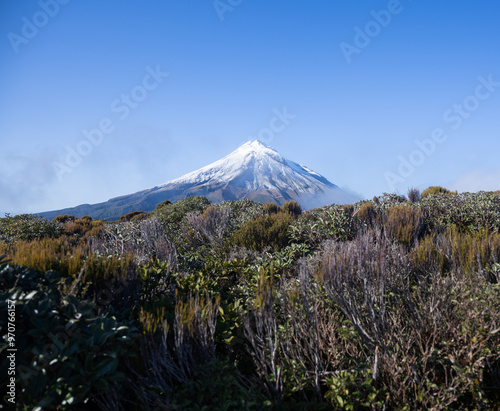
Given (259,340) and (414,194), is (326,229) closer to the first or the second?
(259,340)

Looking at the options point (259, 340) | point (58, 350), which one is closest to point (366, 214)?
point (259, 340)

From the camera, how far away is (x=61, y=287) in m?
2.40

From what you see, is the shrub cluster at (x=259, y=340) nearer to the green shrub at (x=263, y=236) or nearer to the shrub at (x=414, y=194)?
the green shrub at (x=263, y=236)

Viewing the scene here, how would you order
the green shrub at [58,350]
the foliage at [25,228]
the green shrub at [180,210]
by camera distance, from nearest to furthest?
the green shrub at [58,350], the foliage at [25,228], the green shrub at [180,210]

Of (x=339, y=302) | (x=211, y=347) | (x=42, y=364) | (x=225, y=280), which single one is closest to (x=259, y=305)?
(x=211, y=347)

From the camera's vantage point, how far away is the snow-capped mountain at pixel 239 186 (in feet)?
497

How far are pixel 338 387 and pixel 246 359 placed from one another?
824mm

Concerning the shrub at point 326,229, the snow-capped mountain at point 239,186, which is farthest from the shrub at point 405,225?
the snow-capped mountain at point 239,186

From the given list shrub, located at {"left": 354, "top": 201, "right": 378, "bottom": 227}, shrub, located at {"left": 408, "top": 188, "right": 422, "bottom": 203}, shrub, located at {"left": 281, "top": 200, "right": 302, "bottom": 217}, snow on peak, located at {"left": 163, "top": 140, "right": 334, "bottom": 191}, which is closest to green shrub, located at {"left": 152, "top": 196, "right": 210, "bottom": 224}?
shrub, located at {"left": 281, "top": 200, "right": 302, "bottom": 217}

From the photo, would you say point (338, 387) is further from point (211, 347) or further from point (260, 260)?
point (260, 260)

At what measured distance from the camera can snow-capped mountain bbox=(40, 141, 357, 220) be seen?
497 feet

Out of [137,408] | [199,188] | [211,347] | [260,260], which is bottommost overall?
[137,408]


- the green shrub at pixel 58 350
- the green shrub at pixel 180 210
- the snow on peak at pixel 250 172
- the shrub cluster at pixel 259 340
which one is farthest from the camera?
the snow on peak at pixel 250 172

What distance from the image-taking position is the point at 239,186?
17450 centimetres
